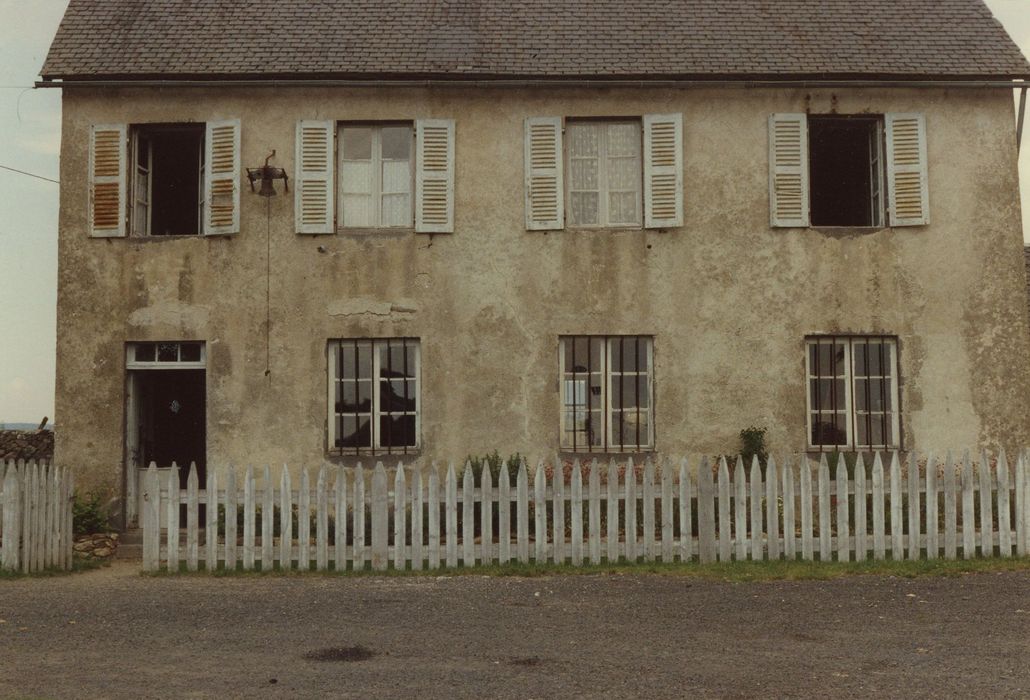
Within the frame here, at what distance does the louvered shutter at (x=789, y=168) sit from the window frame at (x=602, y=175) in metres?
1.72

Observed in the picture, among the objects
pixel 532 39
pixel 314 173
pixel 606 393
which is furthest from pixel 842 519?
pixel 314 173

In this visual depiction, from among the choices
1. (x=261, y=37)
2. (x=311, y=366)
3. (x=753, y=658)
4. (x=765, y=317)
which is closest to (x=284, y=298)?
(x=311, y=366)

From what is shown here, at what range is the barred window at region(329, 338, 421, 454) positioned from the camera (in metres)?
14.5

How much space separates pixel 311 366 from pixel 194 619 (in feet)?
20.7

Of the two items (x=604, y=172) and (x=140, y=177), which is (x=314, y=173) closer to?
(x=140, y=177)

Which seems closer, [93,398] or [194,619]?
[194,619]

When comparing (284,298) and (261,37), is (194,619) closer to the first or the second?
(284,298)

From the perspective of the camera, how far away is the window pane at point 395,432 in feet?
47.7

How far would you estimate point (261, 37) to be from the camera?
15.3 metres

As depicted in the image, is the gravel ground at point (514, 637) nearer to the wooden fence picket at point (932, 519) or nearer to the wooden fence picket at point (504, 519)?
the wooden fence picket at point (504, 519)

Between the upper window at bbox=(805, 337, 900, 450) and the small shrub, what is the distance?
924cm

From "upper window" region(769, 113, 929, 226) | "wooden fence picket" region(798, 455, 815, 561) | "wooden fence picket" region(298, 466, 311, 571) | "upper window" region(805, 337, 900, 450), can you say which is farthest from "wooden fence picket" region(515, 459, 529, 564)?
"upper window" region(769, 113, 929, 226)

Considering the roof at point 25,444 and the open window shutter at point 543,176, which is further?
→ the roof at point 25,444

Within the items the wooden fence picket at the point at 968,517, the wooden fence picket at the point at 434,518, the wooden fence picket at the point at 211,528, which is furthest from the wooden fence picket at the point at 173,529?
the wooden fence picket at the point at 968,517
